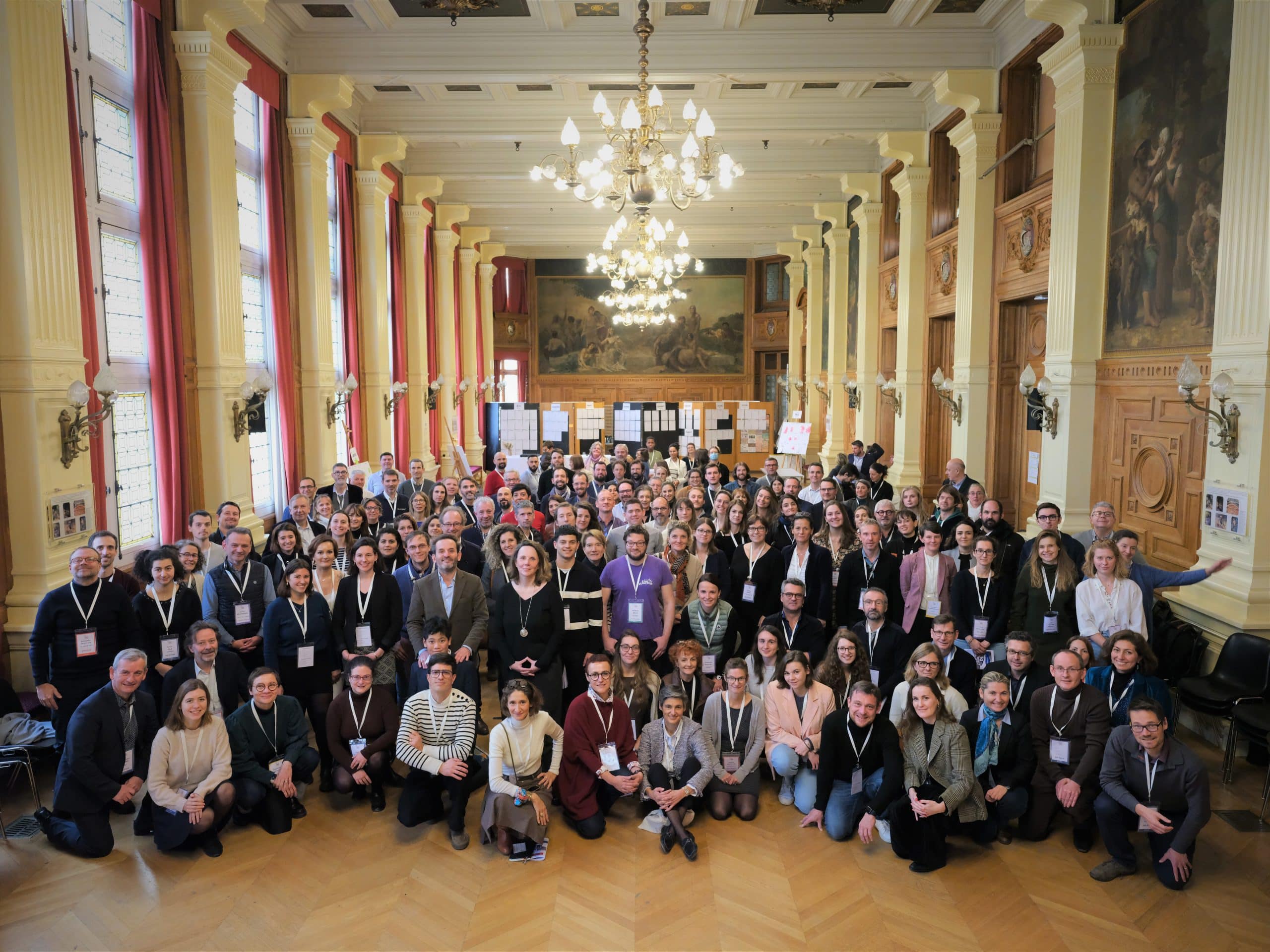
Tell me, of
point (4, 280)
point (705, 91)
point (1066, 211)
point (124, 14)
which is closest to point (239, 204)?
point (124, 14)

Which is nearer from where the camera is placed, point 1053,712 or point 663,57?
point 1053,712

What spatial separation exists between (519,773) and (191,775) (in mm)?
1894

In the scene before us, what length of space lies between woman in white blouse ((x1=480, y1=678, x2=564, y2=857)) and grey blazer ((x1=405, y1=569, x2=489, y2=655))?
3.67ft

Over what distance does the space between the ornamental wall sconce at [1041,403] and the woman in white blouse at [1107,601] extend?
9.84 feet

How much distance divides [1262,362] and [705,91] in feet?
26.6

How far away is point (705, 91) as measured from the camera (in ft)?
40.4

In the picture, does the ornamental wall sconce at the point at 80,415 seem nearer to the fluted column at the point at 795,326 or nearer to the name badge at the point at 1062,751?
the name badge at the point at 1062,751

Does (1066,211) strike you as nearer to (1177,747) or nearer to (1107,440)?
(1107,440)

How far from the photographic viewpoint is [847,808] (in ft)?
18.2

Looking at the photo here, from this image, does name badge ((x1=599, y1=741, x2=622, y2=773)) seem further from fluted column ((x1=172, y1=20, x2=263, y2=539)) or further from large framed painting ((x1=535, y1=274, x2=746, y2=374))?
large framed painting ((x1=535, y1=274, x2=746, y2=374))

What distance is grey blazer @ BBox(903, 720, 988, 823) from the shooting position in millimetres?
5363

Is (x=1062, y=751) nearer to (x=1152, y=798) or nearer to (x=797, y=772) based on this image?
(x=1152, y=798)

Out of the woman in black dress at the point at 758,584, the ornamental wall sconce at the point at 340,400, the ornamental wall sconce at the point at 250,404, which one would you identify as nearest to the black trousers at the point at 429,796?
the woman in black dress at the point at 758,584

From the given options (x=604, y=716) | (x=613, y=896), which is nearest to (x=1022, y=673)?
(x=604, y=716)
